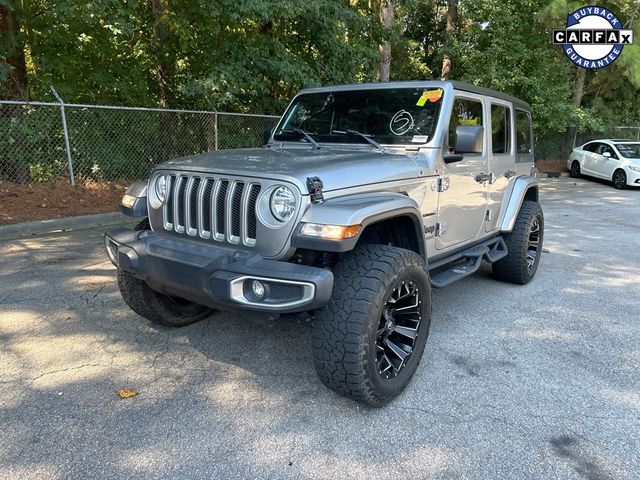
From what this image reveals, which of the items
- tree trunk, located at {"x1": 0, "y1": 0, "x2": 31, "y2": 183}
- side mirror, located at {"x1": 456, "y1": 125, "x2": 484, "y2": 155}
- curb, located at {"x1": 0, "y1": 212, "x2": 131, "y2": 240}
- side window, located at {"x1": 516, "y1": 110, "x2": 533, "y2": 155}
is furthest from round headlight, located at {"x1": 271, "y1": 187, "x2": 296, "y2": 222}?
tree trunk, located at {"x1": 0, "y1": 0, "x2": 31, "y2": 183}

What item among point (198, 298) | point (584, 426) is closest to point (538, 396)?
point (584, 426)

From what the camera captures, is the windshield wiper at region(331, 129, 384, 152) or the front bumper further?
the windshield wiper at region(331, 129, 384, 152)

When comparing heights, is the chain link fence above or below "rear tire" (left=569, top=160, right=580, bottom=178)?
above

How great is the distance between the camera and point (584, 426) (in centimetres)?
260

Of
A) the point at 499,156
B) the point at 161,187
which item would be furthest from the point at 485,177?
the point at 161,187

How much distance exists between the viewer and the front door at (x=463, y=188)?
3.57 metres

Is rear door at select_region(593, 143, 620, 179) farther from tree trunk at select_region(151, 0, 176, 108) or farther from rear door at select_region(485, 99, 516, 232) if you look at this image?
tree trunk at select_region(151, 0, 176, 108)

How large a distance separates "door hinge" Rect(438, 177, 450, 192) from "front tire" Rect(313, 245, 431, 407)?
33.4 inches

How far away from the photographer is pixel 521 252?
4.75 meters

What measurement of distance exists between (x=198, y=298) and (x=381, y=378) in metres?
1.11

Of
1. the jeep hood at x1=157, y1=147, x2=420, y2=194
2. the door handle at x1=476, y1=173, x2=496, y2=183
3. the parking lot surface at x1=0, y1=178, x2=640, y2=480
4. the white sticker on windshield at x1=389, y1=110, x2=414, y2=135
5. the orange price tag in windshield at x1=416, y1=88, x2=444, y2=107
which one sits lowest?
the parking lot surface at x1=0, y1=178, x2=640, y2=480

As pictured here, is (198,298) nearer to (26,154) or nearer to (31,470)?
(31,470)

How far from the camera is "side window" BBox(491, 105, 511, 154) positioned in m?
4.44

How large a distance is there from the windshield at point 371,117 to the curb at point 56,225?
3573 millimetres
